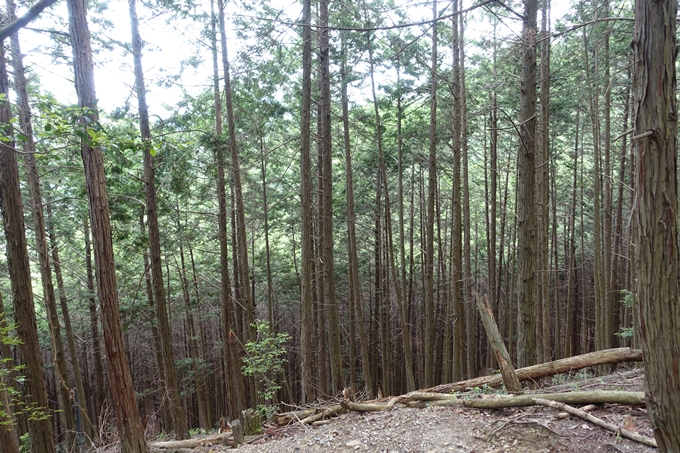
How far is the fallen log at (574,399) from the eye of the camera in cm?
411

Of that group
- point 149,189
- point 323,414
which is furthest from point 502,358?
point 149,189

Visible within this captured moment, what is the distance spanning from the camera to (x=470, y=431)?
420cm

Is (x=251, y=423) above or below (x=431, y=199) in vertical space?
below

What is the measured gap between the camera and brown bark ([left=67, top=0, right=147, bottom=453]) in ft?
15.7

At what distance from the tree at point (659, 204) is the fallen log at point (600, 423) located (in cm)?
71

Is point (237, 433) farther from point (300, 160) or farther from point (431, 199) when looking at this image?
point (431, 199)

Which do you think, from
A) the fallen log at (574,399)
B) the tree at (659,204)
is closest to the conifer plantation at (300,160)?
the tree at (659,204)

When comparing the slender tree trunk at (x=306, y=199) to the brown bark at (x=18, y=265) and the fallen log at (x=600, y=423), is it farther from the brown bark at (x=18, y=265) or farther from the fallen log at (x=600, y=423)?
the fallen log at (x=600, y=423)

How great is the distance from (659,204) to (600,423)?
235cm

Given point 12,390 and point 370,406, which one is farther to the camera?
point 370,406

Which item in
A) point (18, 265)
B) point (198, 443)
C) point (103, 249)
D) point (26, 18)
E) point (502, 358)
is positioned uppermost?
point (26, 18)

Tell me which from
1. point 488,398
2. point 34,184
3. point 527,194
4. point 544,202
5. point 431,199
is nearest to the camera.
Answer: point 488,398

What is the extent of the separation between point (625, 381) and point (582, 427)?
180 cm

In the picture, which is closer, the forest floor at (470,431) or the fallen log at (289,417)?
the forest floor at (470,431)
